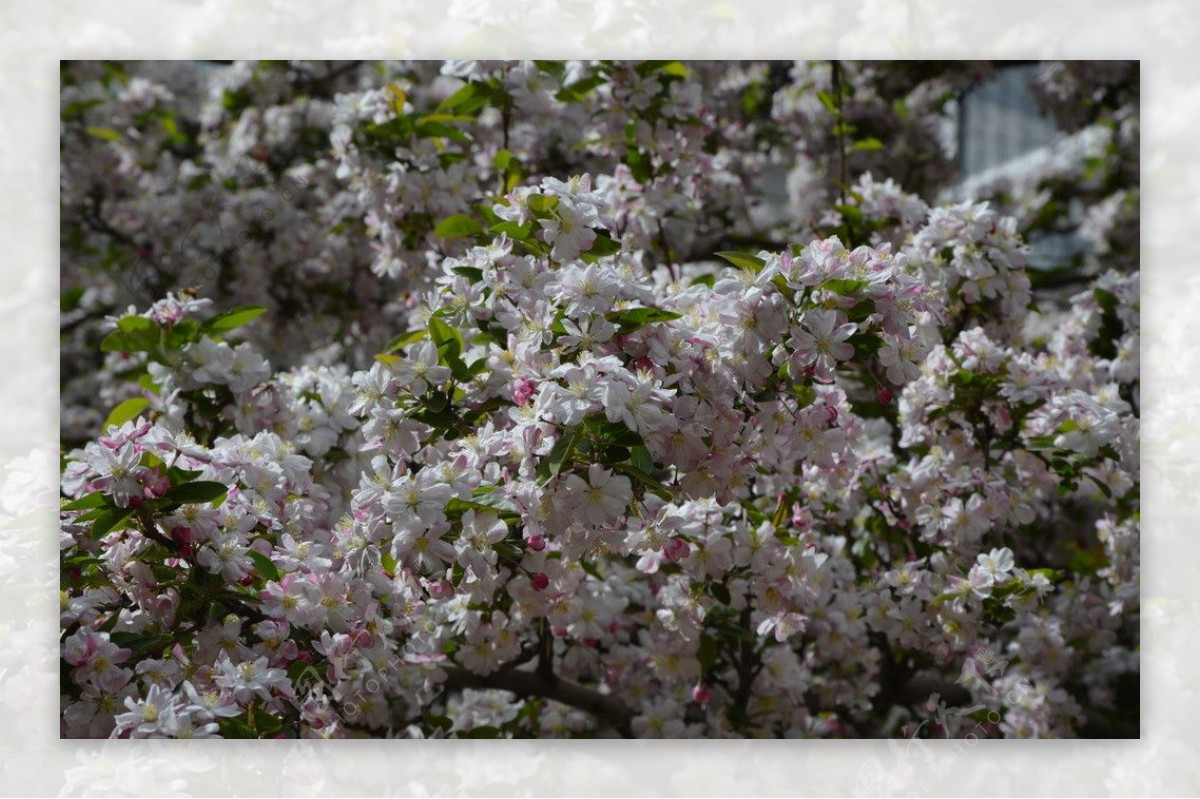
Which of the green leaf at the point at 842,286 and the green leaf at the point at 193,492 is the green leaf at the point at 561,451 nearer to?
the green leaf at the point at 842,286

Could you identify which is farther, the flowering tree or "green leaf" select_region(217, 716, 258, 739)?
"green leaf" select_region(217, 716, 258, 739)

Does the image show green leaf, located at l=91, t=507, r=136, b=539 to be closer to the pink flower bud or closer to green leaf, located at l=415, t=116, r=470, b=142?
the pink flower bud

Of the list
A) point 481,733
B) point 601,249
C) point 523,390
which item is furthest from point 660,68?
point 481,733

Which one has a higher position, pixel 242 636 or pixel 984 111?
pixel 984 111

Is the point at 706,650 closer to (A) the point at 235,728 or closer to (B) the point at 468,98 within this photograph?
(A) the point at 235,728

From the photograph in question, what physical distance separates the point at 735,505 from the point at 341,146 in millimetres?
989

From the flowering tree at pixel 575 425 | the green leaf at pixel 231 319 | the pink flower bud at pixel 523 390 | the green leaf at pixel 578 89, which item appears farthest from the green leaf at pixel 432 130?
the pink flower bud at pixel 523 390

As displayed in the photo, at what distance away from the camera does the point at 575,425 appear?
4.45 feet

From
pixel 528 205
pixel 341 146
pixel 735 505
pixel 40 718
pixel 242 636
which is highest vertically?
pixel 341 146

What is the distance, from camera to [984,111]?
4289 mm

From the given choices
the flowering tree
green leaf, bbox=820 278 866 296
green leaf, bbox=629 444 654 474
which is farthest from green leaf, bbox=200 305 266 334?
green leaf, bbox=820 278 866 296

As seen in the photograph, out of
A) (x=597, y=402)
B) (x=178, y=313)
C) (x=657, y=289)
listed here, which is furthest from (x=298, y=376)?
(x=597, y=402)

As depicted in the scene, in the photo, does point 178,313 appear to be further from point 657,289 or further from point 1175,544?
point 1175,544

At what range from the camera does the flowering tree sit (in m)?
1.45
